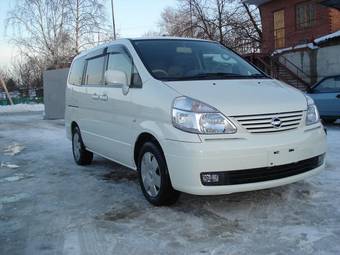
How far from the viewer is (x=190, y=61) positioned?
5371 millimetres

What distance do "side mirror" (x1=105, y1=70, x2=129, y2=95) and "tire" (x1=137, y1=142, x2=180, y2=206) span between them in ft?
2.57

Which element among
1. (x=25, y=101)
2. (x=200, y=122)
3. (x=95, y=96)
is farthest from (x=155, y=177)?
(x=25, y=101)

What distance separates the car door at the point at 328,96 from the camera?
11.2 metres

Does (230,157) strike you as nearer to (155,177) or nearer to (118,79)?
(155,177)

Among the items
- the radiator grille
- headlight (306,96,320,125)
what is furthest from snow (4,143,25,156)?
headlight (306,96,320,125)

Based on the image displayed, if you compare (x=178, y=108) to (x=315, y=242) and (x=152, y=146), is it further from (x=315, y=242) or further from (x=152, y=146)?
(x=315, y=242)

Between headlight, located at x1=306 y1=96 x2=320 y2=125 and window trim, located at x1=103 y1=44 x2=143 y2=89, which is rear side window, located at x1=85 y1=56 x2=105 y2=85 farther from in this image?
headlight, located at x1=306 y1=96 x2=320 y2=125

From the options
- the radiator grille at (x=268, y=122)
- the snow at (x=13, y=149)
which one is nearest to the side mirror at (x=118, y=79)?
the radiator grille at (x=268, y=122)

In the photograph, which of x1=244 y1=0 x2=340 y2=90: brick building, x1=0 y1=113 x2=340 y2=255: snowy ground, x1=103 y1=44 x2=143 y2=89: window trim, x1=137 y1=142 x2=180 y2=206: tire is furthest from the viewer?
x1=244 y1=0 x2=340 y2=90: brick building

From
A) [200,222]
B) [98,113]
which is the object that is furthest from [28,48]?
[200,222]

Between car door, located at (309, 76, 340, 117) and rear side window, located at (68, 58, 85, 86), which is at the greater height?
rear side window, located at (68, 58, 85, 86)

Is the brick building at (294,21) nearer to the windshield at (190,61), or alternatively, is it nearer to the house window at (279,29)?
the house window at (279,29)

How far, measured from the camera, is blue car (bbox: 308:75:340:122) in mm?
11219

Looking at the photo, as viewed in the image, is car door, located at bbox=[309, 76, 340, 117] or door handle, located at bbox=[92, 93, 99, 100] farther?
car door, located at bbox=[309, 76, 340, 117]
